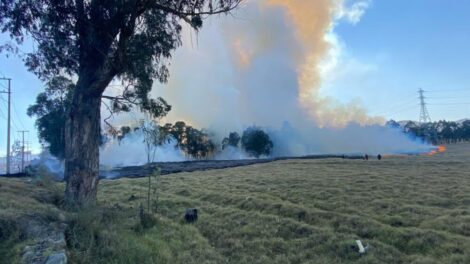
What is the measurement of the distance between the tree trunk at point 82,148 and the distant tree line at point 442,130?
96.3m

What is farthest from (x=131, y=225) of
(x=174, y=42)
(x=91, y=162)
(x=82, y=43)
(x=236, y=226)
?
(x=174, y=42)

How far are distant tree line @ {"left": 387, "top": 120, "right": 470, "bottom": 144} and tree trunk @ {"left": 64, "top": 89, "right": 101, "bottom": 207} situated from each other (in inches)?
3791

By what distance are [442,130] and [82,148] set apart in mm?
112185

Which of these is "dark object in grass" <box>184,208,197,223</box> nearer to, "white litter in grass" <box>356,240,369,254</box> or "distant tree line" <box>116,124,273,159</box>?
"white litter in grass" <box>356,240,369,254</box>

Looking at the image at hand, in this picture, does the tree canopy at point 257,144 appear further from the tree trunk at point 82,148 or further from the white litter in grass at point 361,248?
the white litter in grass at point 361,248

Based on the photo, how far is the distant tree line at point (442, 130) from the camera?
9984 cm

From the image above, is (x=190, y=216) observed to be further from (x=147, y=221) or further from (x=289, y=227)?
(x=289, y=227)

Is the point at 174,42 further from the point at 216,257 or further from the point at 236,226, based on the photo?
the point at 216,257

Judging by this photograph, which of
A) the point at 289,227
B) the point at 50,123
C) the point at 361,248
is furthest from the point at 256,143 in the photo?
the point at 361,248

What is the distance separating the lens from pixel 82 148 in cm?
1227

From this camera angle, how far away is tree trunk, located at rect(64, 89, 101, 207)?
Result: 39.5 ft

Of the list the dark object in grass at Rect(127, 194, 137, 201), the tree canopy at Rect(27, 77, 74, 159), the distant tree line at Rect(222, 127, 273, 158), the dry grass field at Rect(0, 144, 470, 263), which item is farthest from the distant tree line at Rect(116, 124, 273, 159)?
the dry grass field at Rect(0, 144, 470, 263)

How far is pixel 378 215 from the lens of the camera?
1339cm

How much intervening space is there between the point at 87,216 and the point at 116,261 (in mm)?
1669
